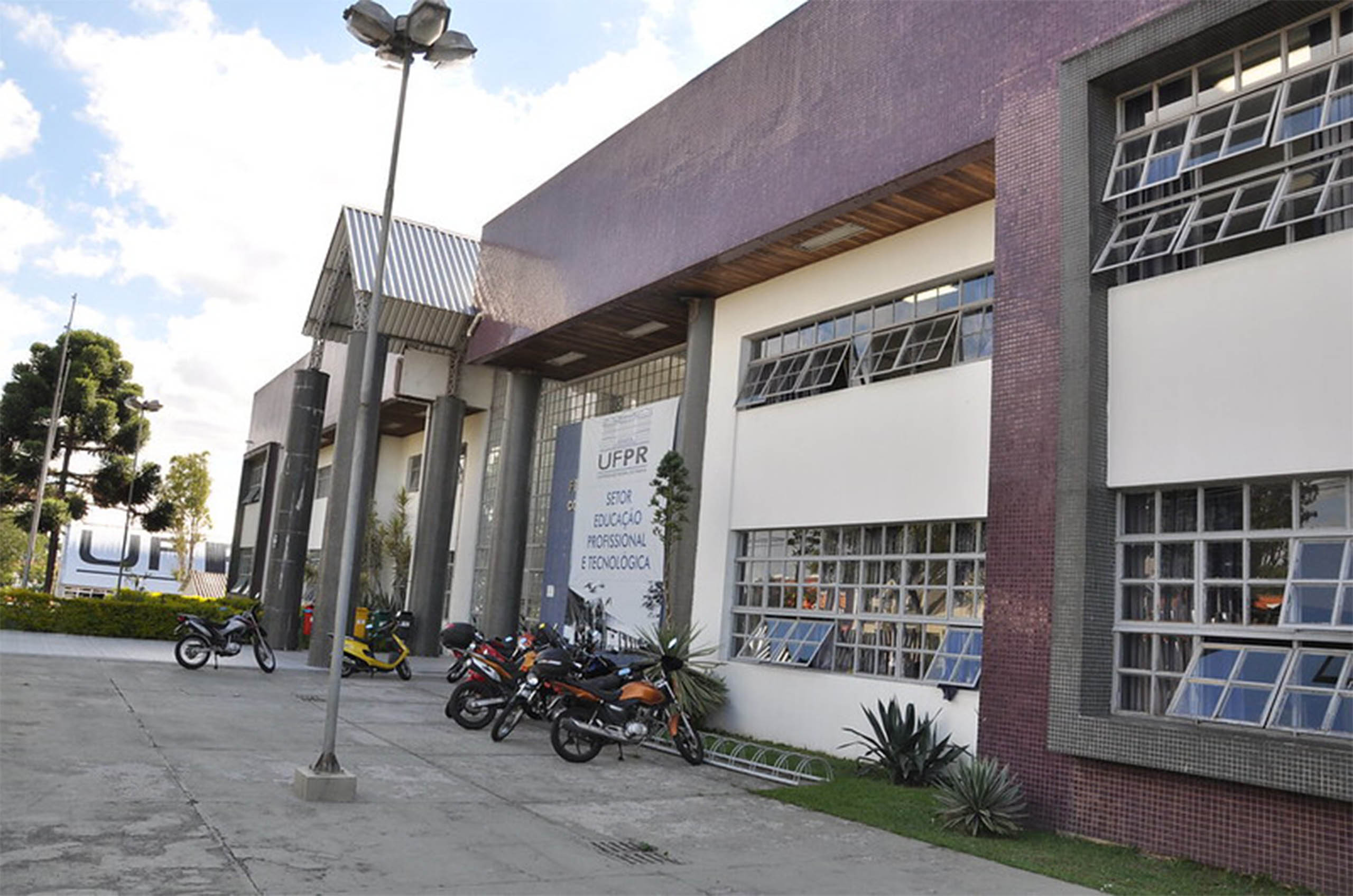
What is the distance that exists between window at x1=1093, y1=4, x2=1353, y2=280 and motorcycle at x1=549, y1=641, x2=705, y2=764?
6103mm

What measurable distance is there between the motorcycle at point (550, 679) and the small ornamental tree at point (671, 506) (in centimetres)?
257

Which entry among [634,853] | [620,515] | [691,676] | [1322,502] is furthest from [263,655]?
[1322,502]

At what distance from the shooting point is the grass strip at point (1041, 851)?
6.98 meters

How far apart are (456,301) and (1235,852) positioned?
17605 millimetres

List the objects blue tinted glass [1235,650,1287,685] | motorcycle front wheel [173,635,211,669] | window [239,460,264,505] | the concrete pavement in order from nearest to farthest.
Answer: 1. the concrete pavement
2. blue tinted glass [1235,650,1287,685]
3. motorcycle front wheel [173,635,211,669]
4. window [239,460,264,505]

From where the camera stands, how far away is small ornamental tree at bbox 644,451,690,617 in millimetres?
14469

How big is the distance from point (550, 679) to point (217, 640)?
8131mm

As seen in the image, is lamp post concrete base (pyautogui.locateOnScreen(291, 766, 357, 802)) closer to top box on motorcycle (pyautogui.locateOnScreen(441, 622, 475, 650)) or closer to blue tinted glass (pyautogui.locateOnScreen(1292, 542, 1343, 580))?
top box on motorcycle (pyautogui.locateOnScreen(441, 622, 475, 650))

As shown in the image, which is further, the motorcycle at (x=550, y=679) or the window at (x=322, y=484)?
the window at (x=322, y=484)

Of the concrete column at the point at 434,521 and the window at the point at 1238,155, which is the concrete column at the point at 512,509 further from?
the window at the point at 1238,155

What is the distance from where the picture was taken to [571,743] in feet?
35.5

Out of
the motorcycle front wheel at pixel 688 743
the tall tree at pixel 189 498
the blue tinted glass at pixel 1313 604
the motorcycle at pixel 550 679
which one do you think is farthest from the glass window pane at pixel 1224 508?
the tall tree at pixel 189 498

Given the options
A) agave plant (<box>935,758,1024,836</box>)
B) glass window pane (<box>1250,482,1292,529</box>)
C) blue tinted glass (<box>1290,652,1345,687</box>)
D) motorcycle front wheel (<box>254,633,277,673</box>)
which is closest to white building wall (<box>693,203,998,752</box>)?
agave plant (<box>935,758,1024,836</box>)

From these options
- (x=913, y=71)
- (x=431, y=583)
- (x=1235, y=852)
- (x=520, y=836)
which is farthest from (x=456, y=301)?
(x=1235, y=852)
